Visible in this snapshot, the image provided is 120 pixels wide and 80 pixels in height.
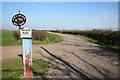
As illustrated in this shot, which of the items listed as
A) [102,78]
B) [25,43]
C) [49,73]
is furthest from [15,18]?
[102,78]

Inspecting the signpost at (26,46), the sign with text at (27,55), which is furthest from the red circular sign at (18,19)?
the sign with text at (27,55)

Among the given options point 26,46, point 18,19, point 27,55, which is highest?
point 18,19

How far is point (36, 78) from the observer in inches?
126

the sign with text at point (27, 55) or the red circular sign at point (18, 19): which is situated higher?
the red circular sign at point (18, 19)

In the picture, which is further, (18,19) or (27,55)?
(18,19)

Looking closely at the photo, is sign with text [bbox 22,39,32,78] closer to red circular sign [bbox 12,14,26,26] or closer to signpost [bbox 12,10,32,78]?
signpost [bbox 12,10,32,78]

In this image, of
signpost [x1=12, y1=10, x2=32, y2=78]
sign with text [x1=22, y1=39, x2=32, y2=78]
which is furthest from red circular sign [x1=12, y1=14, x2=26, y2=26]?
sign with text [x1=22, y1=39, x2=32, y2=78]

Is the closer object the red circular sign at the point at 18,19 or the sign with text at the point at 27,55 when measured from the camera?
the sign with text at the point at 27,55

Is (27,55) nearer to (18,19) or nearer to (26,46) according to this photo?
(26,46)

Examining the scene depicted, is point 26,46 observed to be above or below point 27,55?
above

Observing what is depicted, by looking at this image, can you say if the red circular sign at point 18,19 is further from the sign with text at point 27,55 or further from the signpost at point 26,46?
the sign with text at point 27,55

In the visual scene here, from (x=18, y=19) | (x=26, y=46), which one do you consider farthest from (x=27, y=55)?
(x=18, y=19)

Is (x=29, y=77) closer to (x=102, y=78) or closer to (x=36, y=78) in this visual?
(x=36, y=78)

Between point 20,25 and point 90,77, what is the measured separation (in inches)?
115
